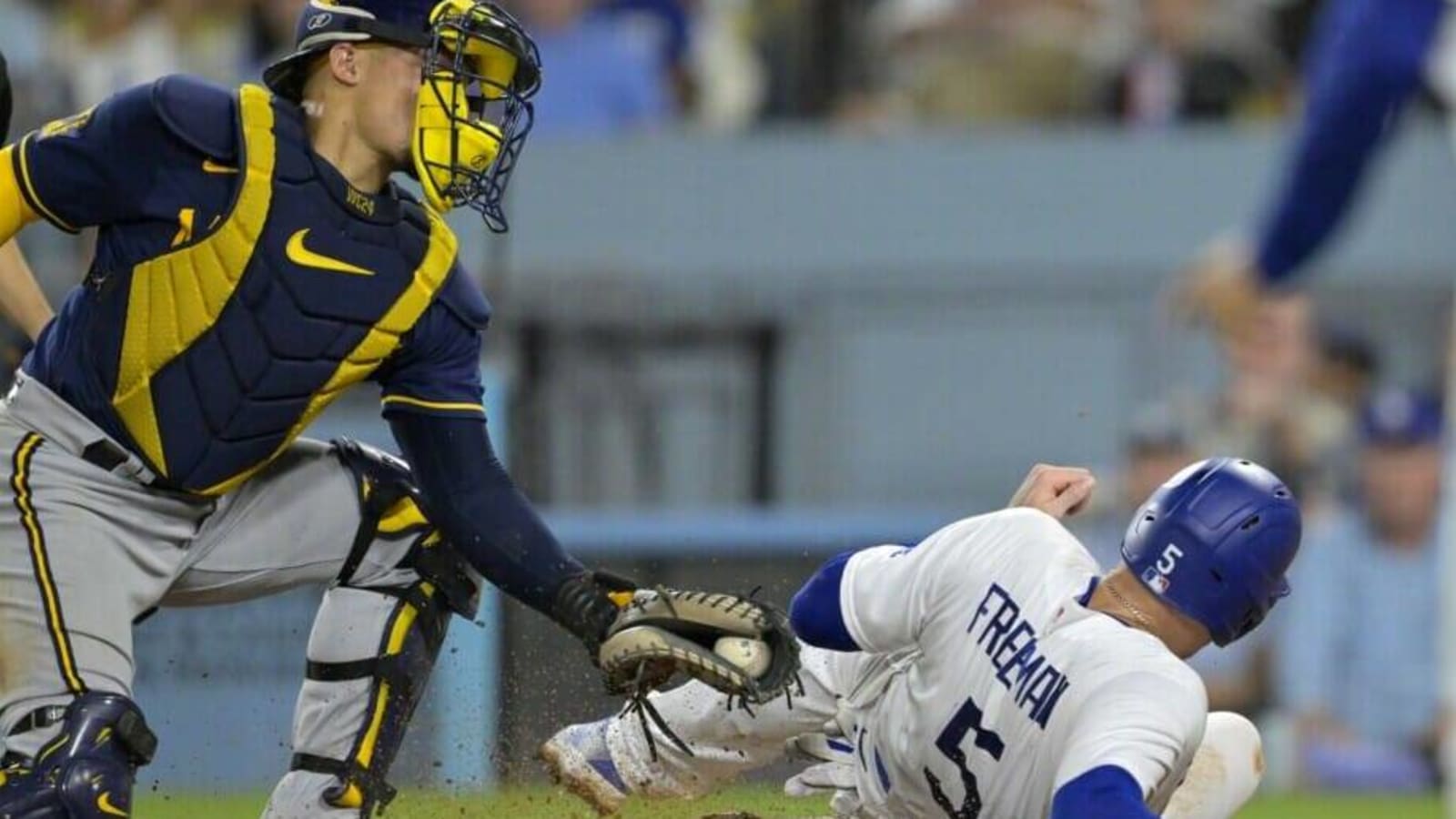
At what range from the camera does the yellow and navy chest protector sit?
607 cm

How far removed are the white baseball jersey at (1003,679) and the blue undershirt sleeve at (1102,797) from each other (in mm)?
56

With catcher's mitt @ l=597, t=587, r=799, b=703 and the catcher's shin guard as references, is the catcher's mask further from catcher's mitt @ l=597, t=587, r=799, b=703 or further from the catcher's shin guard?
catcher's mitt @ l=597, t=587, r=799, b=703

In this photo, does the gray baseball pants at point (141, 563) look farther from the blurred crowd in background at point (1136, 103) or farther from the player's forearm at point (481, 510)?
the blurred crowd in background at point (1136, 103)

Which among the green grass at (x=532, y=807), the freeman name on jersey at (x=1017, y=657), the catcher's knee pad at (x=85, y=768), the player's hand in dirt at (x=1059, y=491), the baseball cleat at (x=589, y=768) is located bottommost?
the green grass at (x=532, y=807)

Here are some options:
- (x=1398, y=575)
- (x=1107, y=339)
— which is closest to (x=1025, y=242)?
(x=1107, y=339)

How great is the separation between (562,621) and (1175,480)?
1.39 metres

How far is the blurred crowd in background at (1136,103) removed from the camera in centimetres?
1252

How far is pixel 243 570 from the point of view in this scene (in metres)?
6.59

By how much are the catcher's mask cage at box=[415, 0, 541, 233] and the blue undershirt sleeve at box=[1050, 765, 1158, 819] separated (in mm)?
1933

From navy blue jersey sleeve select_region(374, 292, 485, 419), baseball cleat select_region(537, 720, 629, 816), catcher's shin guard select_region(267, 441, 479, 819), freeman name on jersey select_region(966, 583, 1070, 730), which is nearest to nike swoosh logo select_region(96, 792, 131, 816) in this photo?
catcher's shin guard select_region(267, 441, 479, 819)

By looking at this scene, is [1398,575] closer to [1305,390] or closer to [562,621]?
[1305,390]

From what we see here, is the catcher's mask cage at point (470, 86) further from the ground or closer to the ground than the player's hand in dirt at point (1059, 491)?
further from the ground

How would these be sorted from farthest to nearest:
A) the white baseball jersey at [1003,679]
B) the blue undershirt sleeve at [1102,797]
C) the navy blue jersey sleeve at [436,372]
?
the navy blue jersey sleeve at [436,372], the white baseball jersey at [1003,679], the blue undershirt sleeve at [1102,797]

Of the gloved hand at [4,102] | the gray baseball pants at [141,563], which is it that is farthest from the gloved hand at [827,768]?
the gloved hand at [4,102]
